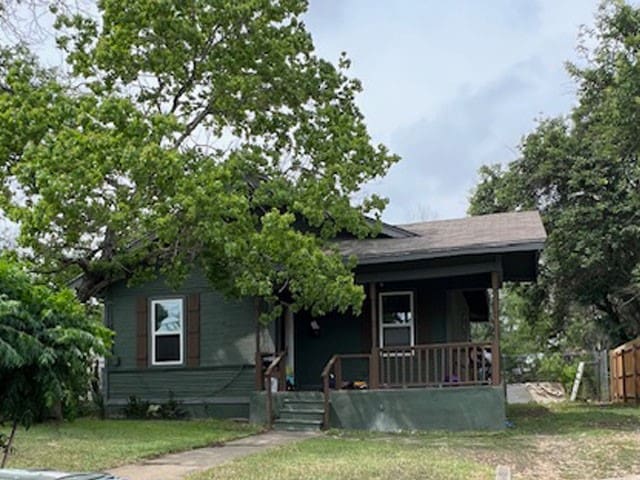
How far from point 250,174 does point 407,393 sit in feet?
16.0

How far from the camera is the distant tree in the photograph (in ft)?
18.4

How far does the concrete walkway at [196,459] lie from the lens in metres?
8.93

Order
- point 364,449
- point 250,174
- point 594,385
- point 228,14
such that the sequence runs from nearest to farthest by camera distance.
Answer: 1. point 364,449
2. point 228,14
3. point 250,174
4. point 594,385

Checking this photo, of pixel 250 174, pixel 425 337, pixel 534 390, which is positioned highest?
pixel 250 174

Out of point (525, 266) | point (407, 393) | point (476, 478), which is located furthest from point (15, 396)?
point (525, 266)

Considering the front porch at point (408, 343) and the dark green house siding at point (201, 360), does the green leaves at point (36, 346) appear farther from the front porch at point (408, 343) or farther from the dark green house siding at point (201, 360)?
the dark green house siding at point (201, 360)

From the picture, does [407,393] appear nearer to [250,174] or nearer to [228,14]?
[250,174]

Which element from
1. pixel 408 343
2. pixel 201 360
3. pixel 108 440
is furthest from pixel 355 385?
pixel 108 440

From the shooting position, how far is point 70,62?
14.2 meters

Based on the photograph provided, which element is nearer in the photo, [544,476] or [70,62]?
[544,476]

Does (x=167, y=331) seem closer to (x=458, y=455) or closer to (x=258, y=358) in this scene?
(x=258, y=358)

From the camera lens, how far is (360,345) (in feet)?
53.4

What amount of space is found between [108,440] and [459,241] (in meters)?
6.99

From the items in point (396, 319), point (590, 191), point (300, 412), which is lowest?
point (300, 412)
